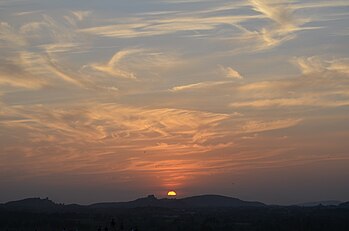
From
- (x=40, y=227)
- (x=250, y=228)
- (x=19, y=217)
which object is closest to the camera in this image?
(x=250, y=228)

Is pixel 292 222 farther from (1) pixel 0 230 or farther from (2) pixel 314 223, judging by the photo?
(1) pixel 0 230

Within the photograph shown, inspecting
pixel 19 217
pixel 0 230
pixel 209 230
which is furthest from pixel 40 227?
pixel 209 230

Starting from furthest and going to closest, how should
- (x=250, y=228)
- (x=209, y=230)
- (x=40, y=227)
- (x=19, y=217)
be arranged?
1. (x=19, y=217)
2. (x=40, y=227)
3. (x=250, y=228)
4. (x=209, y=230)

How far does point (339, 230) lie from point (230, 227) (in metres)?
16.8

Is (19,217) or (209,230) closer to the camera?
(209,230)

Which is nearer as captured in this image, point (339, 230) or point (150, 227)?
point (339, 230)

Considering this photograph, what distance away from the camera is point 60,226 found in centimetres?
10806

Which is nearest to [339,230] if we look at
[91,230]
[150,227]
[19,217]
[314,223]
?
[314,223]

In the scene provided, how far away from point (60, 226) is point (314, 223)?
133ft

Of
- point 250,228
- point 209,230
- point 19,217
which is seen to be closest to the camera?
point 209,230

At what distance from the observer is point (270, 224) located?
10669 cm

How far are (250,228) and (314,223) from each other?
12115 millimetres

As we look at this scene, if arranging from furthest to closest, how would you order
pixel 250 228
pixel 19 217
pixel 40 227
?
1. pixel 19 217
2. pixel 40 227
3. pixel 250 228

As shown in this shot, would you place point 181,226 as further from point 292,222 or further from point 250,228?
point 292,222
